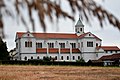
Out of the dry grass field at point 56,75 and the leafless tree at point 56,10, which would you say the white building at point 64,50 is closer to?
the dry grass field at point 56,75

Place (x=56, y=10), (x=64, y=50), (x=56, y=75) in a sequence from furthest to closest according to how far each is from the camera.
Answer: (x=64, y=50) → (x=56, y=75) → (x=56, y=10)

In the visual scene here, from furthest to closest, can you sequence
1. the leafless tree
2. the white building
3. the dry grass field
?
the white building < the dry grass field < the leafless tree

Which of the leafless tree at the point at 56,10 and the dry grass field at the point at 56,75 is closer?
the leafless tree at the point at 56,10

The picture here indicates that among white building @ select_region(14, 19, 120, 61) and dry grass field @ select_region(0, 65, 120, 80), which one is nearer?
dry grass field @ select_region(0, 65, 120, 80)

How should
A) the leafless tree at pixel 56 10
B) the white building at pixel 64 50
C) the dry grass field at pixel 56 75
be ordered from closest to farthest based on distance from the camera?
the leafless tree at pixel 56 10 < the dry grass field at pixel 56 75 < the white building at pixel 64 50

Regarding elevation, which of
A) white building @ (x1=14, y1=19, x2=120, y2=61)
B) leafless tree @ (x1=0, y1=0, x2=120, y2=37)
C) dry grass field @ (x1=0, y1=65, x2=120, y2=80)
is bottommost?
dry grass field @ (x1=0, y1=65, x2=120, y2=80)

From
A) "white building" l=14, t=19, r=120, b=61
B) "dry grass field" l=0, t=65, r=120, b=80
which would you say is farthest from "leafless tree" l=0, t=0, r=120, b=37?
"white building" l=14, t=19, r=120, b=61

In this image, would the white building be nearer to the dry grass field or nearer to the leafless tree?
the dry grass field

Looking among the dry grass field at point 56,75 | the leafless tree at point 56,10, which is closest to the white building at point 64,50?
the dry grass field at point 56,75

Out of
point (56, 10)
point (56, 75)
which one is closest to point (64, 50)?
point (56, 75)

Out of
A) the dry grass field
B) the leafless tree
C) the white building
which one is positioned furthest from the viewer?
the white building

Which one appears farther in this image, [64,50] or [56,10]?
[64,50]

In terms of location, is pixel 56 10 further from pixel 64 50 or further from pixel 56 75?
pixel 64 50

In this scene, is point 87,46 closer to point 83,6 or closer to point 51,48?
point 51,48
